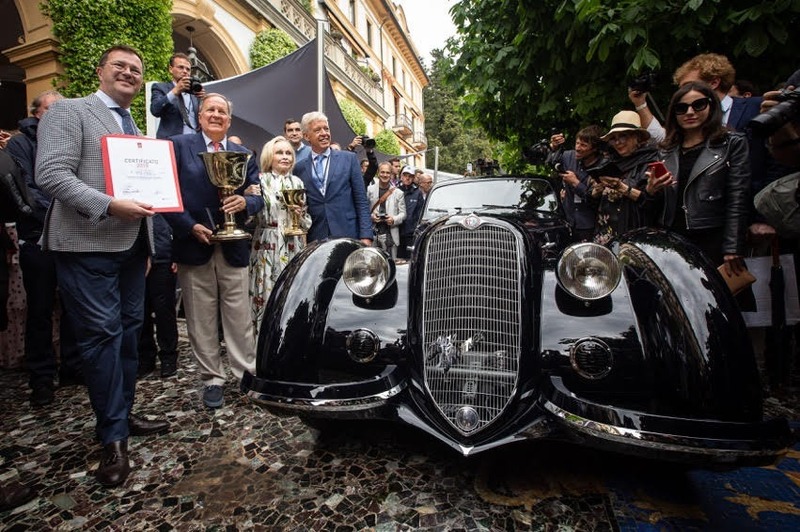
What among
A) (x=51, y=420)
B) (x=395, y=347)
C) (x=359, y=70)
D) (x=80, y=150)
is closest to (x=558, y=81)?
(x=395, y=347)

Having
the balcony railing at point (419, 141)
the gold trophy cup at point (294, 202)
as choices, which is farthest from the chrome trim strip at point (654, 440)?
the balcony railing at point (419, 141)

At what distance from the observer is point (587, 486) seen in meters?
1.86

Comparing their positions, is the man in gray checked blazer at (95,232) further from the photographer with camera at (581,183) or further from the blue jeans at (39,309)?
the photographer with camera at (581,183)

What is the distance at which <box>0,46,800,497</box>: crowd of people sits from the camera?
208cm

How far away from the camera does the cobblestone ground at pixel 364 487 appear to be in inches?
65.4

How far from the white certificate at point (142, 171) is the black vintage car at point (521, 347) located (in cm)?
80

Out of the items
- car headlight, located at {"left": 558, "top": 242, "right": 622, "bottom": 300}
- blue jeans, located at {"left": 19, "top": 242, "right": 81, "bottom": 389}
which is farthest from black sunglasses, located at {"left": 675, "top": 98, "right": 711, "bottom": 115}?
blue jeans, located at {"left": 19, "top": 242, "right": 81, "bottom": 389}

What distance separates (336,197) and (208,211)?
128cm

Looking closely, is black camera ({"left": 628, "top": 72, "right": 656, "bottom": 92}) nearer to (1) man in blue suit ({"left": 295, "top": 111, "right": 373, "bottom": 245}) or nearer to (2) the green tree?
(1) man in blue suit ({"left": 295, "top": 111, "right": 373, "bottom": 245})

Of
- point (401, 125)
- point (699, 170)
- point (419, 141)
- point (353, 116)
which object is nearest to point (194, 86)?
point (699, 170)

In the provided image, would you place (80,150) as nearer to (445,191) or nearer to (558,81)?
(445,191)

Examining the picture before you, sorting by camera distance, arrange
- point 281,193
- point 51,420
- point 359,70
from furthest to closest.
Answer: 1. point 359,70
2. point 281,193
3. point 51,420

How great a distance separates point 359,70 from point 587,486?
68.5 ft

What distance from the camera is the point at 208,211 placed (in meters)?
2.79
